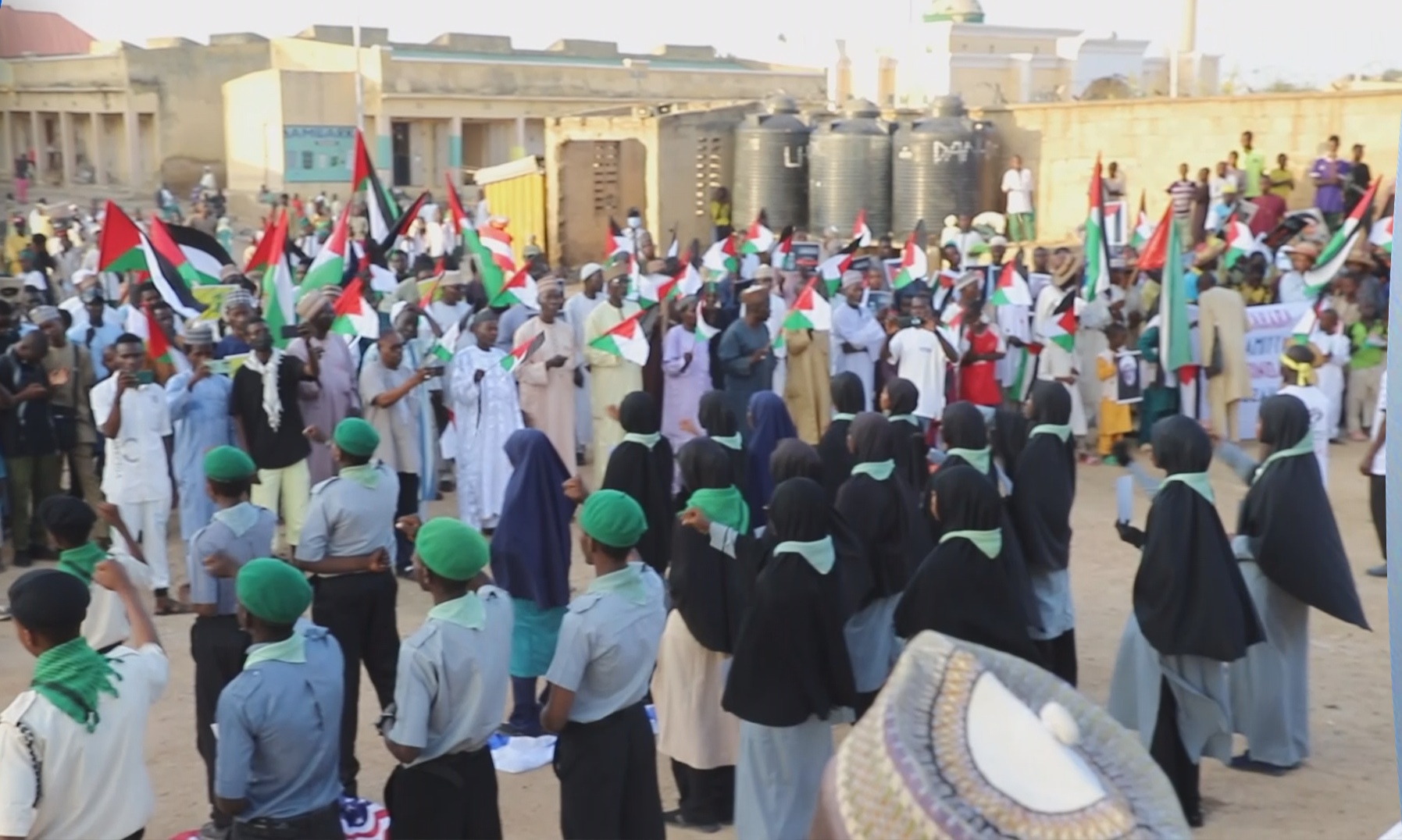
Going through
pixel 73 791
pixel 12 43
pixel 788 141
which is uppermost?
pixel 12 43

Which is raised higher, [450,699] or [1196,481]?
[1196,481]

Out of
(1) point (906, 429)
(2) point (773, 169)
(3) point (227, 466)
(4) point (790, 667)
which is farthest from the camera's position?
(2) point (773, 169)

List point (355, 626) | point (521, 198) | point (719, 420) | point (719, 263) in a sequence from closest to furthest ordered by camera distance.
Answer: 1. point (355, 626)
2. point (719, 420)
3. point (719, 263)
4. point (521, 198)

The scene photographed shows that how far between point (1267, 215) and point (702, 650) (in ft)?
43.7

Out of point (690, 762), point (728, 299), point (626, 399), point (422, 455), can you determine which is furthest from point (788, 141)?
point (690, 762)

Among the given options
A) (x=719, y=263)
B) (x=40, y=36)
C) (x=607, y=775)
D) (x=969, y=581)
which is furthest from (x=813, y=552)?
(x=40, y=36)

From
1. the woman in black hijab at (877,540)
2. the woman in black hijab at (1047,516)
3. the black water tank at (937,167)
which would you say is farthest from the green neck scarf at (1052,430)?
the black water tank at (937,167)

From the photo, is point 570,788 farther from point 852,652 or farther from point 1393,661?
point 1393,661

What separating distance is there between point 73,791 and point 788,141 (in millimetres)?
19832

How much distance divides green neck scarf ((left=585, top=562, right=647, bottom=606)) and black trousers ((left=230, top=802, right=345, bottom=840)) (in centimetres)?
109

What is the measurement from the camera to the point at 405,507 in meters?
9.38

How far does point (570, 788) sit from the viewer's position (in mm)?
4793

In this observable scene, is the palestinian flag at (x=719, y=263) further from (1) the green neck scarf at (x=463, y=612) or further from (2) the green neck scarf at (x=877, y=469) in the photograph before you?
(1) the green neck scarf at (x=463, y=612)

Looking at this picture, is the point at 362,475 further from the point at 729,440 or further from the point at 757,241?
the point at 757,241
